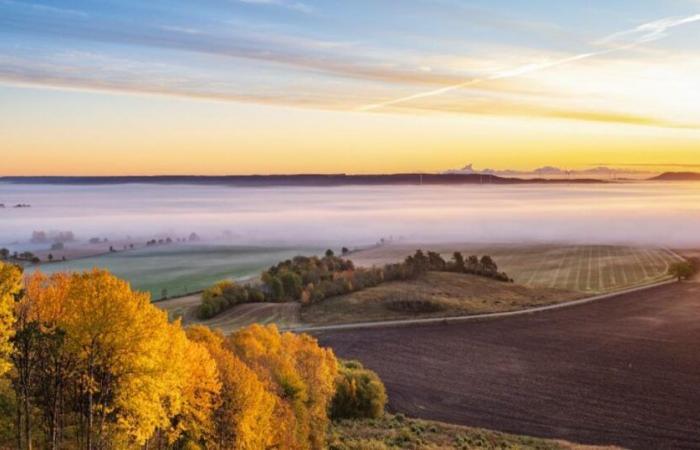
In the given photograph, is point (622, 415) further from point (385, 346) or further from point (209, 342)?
point (209, 342)

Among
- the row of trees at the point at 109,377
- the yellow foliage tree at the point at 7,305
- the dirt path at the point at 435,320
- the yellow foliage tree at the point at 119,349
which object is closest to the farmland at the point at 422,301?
the dirt path at the point at 435,320

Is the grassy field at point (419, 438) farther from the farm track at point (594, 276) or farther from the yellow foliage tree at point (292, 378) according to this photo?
the farm track at point (594, 276)

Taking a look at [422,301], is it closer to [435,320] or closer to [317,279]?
[435,320]

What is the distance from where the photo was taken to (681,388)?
85500 millimetres

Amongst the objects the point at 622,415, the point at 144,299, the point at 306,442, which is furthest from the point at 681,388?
the point at 144,299

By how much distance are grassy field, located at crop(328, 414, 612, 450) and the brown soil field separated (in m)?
57.3

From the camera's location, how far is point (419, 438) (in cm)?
6141

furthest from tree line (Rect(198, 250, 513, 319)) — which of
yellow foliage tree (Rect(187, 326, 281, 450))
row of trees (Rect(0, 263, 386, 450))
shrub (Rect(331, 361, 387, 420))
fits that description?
row of trees (Rect(0, 263, 386, 450))

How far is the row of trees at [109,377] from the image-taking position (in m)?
35.3

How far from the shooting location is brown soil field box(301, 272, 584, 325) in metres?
130

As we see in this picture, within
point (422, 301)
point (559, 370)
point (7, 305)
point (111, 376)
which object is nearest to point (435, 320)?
point (422, 301)

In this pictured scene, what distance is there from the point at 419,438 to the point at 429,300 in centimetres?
7614

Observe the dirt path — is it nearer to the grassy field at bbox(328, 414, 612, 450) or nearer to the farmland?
the farmland

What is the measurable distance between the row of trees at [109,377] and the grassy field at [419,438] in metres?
13.0
